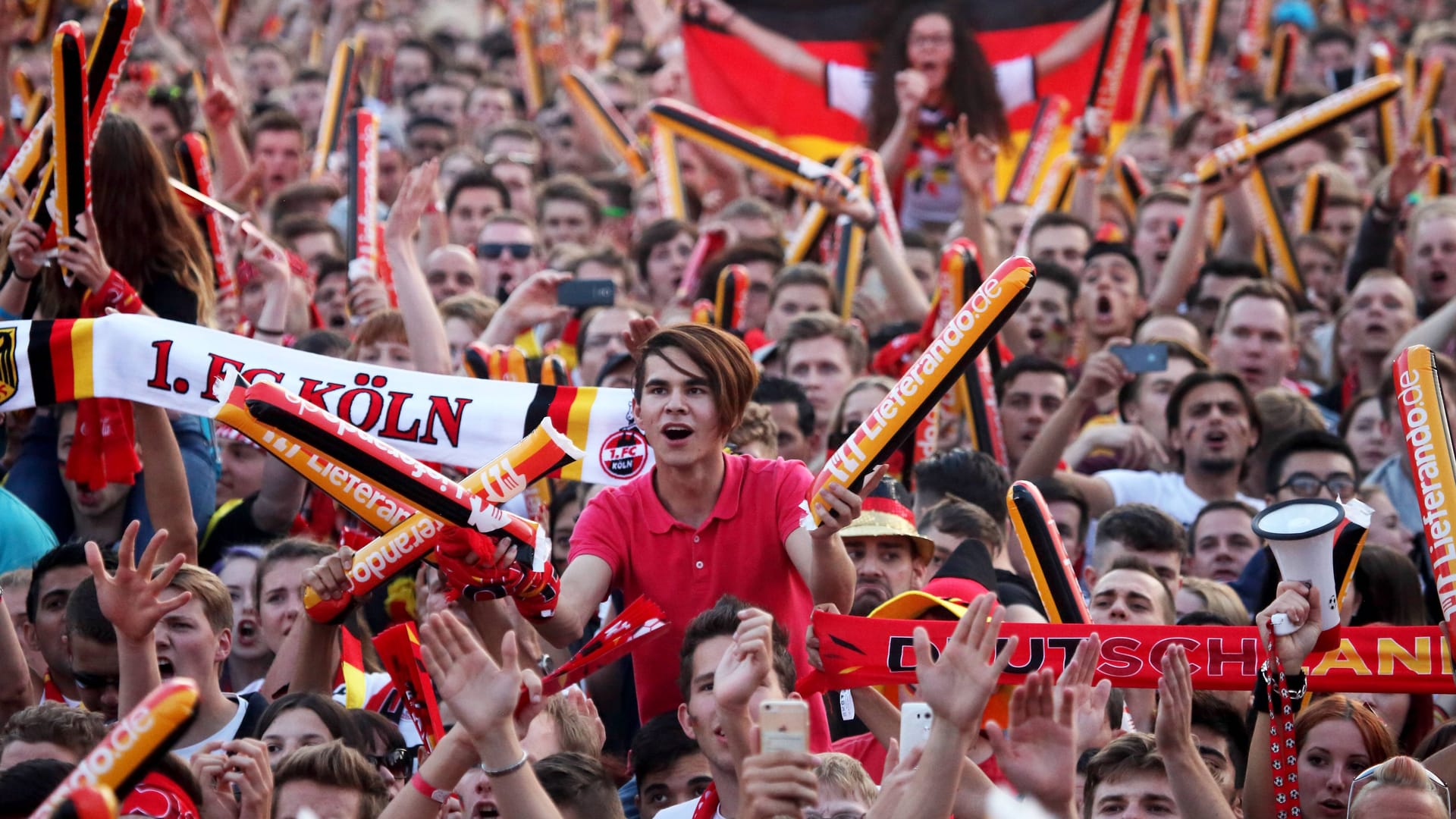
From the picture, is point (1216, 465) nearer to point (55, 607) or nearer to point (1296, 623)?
point (1296, 623)

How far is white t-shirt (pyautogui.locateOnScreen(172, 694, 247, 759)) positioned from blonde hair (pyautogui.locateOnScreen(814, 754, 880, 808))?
1.64m

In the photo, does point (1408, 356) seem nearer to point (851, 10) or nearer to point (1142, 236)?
point (1142, 236)

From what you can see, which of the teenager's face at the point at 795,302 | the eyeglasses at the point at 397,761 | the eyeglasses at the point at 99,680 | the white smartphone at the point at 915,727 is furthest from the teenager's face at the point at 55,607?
the teenager's face at the point at 795,302

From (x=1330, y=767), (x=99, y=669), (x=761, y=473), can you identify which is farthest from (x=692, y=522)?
(x=1330, y=767)

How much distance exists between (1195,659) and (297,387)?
273cm

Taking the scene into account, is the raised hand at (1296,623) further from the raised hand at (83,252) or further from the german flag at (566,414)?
the raised hand at (83,252)

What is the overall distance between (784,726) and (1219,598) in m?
2.88

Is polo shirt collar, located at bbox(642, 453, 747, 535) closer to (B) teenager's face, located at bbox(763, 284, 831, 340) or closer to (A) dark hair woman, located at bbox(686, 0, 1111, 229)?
(B) teenager's face, located at bbox(763, 284, 831, 340)

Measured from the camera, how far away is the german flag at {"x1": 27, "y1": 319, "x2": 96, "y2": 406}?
5863 mm

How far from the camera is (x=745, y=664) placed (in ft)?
13.9

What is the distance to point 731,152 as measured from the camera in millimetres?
10023

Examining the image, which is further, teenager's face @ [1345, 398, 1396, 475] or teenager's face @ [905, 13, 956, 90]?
teenager's face @ [905, 13, 956, 90]

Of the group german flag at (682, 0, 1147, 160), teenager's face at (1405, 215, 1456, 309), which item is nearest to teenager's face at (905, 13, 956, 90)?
german flag at (682, 0, 1147, 160)

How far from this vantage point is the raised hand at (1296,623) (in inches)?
181
